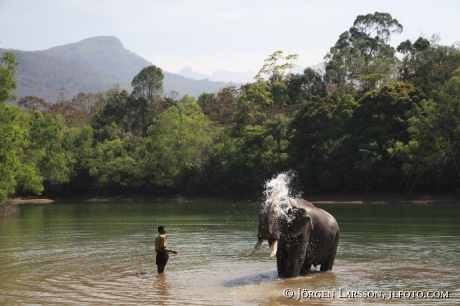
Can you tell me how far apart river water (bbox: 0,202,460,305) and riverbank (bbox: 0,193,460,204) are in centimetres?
2998

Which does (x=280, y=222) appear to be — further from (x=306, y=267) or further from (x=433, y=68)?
(x=433, y=68)

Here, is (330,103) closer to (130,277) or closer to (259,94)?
(259,94)

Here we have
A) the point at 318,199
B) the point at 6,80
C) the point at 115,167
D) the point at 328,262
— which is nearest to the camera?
the point at 328,262

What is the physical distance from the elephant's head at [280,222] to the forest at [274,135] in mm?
38018

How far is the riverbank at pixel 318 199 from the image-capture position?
65.2 m

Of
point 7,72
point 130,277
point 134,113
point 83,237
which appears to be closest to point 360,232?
point 83,237

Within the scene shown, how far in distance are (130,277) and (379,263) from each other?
28.6 feet

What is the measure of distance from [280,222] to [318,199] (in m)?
54.2

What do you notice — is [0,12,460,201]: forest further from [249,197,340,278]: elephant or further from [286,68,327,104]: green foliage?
[249,197,340,278]: elephant

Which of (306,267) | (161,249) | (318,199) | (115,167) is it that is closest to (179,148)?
(115,167)

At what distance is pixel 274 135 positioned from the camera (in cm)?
8206
